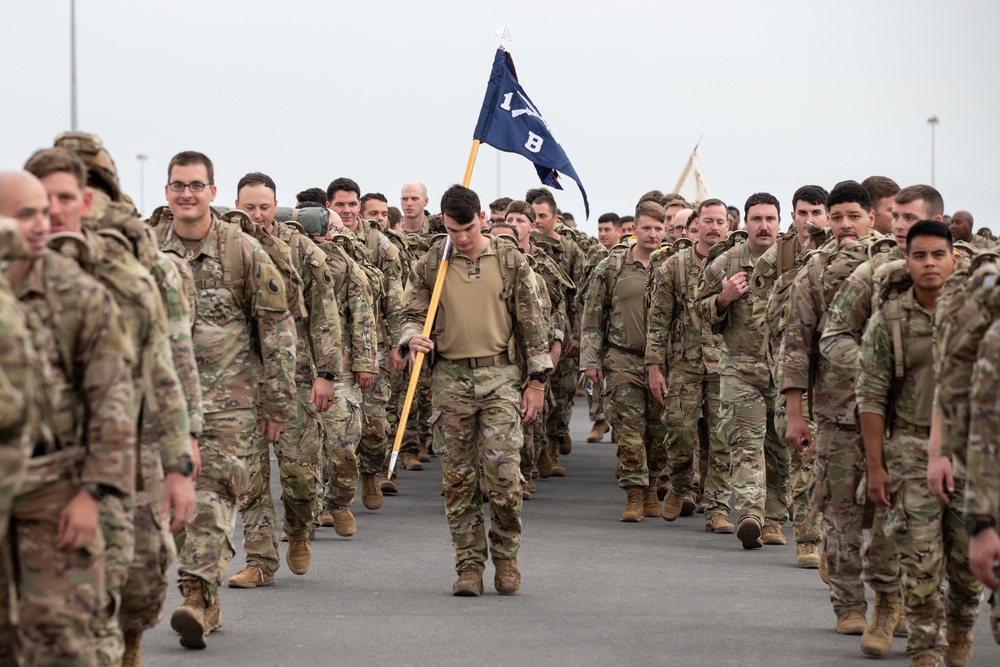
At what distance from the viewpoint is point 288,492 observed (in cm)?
1076

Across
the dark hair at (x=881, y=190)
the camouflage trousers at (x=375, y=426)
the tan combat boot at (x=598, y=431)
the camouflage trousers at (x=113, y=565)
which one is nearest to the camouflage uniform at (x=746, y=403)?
the dark hair at (x=881, y=190)

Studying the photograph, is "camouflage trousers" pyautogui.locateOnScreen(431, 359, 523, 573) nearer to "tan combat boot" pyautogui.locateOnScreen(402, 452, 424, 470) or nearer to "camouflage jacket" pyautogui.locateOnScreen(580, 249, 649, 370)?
"camouflage jacket" pyautogui.locateOnScreen(580, 249, 649, 370)

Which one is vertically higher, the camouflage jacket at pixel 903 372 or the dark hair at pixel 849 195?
the dark hair at pixel 849 195

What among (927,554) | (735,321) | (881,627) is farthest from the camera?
(735,321)

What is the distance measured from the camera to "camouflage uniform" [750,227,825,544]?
11352mm

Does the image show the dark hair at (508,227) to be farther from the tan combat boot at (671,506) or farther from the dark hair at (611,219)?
the dark hair at (611,219)

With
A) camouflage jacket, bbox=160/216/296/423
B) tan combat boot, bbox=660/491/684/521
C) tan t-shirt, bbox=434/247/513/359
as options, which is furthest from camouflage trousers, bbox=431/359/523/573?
tan combat boot, bbox=660/491/684/521

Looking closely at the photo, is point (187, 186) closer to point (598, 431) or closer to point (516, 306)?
point (516, 306)

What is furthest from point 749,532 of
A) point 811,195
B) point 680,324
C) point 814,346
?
point 814,346

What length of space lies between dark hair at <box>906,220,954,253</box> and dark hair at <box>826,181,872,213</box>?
A: 6.57 feet

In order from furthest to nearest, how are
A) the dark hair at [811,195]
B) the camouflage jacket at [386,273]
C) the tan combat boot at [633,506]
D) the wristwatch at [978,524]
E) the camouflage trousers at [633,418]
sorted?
the camouflage jacket at [386,273]
the camouflage trousers at [633,418]
the tan combat boot at [633,506]
the dark hair at [811,195]
the wristwatch at [978,524]

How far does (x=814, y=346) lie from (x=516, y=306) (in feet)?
6.75

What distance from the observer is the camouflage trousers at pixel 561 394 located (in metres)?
18.4

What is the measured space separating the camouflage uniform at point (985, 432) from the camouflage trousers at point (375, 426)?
30.6 ft
